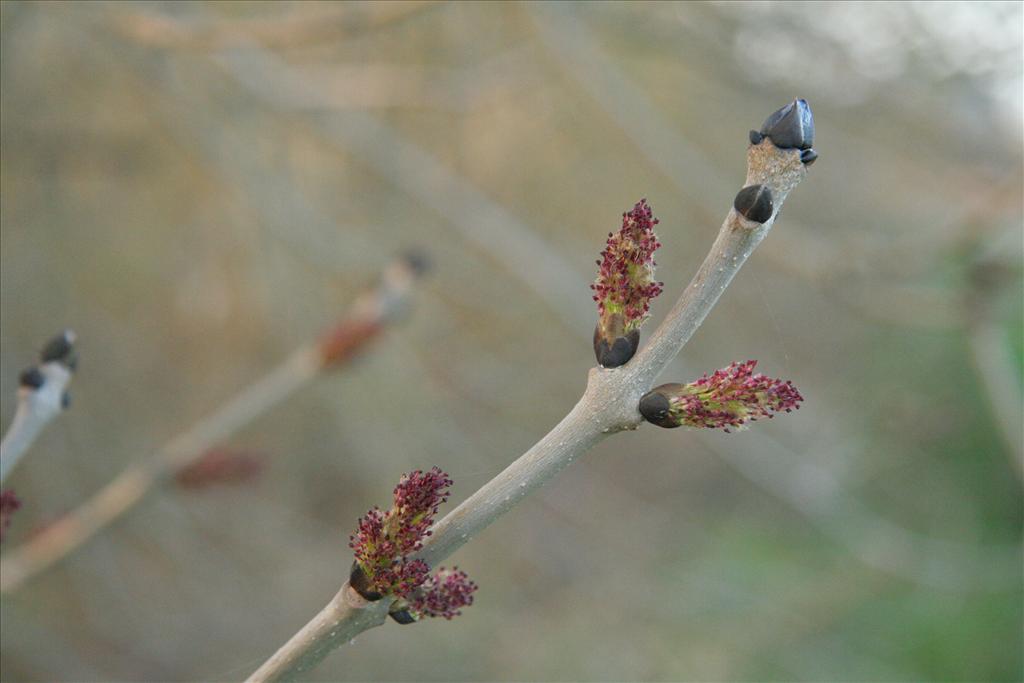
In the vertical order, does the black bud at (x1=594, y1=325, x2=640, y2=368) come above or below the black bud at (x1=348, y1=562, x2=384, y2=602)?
above

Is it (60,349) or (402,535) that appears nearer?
(402,535)

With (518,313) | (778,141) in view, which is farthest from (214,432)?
Result: (518,313)

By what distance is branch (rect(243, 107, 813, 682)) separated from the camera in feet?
1.82

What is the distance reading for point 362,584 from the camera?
592 mm

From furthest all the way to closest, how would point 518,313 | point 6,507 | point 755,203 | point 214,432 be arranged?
point 518,313 < point 214,432 < point 6,507 < point 755,203

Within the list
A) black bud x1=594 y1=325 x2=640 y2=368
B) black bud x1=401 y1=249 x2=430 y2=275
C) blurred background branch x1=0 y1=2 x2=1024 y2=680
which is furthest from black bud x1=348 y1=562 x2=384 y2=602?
blurred background branch x1=0 y1=2 x2=1024 y2=680

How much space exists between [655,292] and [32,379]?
547mm

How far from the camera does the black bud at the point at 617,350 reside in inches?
23.8

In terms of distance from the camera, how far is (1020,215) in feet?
8.09

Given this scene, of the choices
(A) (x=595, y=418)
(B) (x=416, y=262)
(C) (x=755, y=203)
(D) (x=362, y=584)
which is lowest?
(D) (x=362, y=584)

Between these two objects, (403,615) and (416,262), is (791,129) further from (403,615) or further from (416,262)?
(416,262)

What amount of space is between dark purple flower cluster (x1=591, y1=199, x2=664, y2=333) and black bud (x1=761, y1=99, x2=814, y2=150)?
0.31 ft

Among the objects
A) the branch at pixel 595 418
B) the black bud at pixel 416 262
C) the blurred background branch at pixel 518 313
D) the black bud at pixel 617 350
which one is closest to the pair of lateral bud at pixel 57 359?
the branch at pixel 595 418

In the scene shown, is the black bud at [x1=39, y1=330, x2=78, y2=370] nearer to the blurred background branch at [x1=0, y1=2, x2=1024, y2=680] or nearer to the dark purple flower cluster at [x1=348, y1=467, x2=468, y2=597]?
the dark purple flower cluster at [x1=348, y1=467, x2=468, y2=597]
